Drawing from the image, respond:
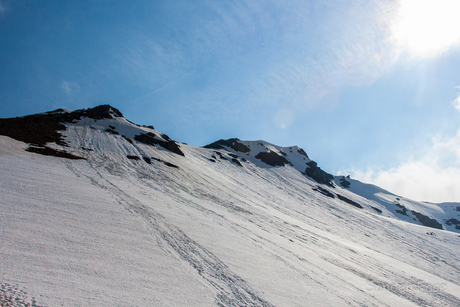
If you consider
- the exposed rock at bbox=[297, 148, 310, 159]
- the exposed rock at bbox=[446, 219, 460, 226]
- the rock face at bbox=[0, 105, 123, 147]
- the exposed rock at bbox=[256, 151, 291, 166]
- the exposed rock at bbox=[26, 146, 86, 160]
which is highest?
the exposed rock at bbox=[297, 148, 310, 159]

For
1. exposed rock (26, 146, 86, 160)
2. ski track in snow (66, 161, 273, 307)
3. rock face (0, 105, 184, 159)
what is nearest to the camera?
ski track in snow (66, 161, 273, 307)

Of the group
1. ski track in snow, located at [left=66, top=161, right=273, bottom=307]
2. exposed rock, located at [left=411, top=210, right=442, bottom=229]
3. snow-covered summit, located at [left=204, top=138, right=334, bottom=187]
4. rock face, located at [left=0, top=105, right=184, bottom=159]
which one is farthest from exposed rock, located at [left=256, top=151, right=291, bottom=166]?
ski track in snow, located at [left=66, top=161, right=273, bottom=307]

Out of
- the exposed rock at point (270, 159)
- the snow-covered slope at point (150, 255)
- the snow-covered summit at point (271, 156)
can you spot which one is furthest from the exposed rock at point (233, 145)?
the snow-covered slope at point (150, 255)

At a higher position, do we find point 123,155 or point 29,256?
point 123,155

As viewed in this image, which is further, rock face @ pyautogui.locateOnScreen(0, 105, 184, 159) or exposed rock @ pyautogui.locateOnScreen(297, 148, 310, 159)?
exposed rock @ pyautogui.locateOnScreen(297, 148, 310, 159)

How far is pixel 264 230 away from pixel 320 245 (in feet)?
10.4

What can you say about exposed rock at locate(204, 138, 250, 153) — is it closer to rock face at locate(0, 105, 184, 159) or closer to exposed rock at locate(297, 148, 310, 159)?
exposed rock at locate(297, 148, 310, 159)

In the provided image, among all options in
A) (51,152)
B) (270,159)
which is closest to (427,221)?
(270,159)

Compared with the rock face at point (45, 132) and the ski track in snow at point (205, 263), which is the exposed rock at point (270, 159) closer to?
the rock face at point (45, 132)

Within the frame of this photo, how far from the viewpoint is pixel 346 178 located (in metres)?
73.7

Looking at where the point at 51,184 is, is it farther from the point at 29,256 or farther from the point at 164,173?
the point at 164,173

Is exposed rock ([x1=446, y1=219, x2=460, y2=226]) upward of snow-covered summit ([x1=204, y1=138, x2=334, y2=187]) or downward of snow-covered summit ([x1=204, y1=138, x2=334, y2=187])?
downward

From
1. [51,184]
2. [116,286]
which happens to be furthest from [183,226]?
[51,184]

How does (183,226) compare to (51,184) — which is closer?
(183,226)
